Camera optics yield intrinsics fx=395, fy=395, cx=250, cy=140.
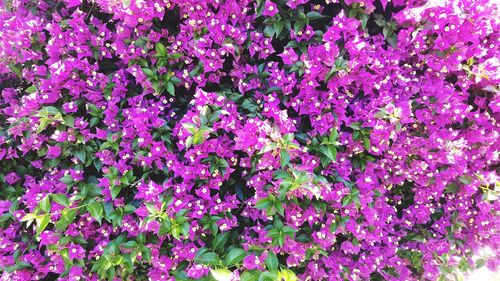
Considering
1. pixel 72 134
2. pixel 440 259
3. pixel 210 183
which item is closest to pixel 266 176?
pixel 210 183

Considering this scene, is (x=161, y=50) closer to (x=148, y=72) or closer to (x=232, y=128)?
(x=148, y=72)

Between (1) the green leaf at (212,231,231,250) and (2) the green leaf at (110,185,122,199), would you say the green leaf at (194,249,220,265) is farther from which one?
(2) the green leaf at (110,185,122,199)

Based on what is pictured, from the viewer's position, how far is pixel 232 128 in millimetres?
1966

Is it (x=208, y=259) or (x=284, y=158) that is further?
(x=208, y=259)

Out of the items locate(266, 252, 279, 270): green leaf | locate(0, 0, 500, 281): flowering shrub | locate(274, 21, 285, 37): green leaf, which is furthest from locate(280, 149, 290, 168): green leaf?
locate(274, 21, 285, 37): green leaf

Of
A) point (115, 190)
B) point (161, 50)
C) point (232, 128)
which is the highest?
point (161, 50)

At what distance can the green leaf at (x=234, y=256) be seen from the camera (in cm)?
199

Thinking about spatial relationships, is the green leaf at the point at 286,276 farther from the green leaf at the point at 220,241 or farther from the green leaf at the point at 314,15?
the green leaf at the point at 314,15

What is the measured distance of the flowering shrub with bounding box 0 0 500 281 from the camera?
2.02 meters

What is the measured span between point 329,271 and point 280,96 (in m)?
1.05

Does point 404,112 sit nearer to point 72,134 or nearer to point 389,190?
point 389,190

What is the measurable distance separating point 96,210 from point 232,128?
0.83m

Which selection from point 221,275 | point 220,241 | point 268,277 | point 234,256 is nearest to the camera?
point 221,275

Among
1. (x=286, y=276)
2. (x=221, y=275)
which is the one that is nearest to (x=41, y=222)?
(x=221, y=275)
